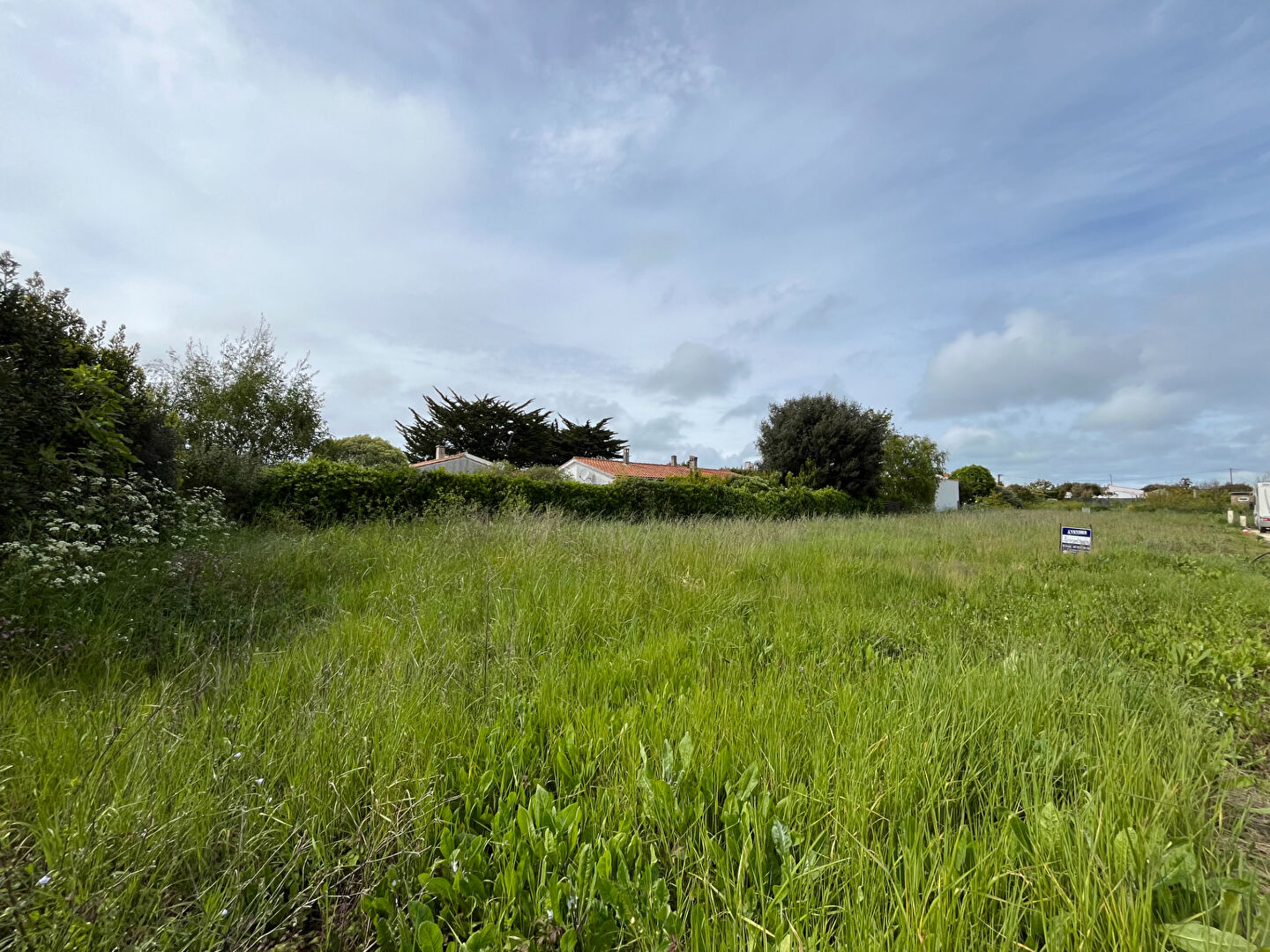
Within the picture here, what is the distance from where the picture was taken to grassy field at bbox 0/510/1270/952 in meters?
1.20

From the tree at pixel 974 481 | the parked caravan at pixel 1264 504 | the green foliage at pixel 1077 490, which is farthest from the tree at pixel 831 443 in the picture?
the green foliage at pixel 1077 490

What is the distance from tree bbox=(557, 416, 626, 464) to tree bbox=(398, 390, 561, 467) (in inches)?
54.4

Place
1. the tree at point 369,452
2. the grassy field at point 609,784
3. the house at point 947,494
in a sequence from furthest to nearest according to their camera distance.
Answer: the house at point 947,494, the tree at point 369,452, the grassy field at point 609,784

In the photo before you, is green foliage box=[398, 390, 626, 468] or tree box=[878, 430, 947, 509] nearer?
tree box=[878, 430, 947, 509]

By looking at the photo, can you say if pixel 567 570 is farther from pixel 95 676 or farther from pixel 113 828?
pixel 113 828

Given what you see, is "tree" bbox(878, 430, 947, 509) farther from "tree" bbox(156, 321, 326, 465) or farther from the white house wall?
"tree" bbox(156, 321, 326, 465)

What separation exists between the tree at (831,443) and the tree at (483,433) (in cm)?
2577

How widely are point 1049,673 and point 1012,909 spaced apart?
6.29 feet

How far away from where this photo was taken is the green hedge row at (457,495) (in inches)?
334

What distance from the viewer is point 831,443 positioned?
22.5 m

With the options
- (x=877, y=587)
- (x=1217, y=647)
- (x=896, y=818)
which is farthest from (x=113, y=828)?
(x=1217, y=647)

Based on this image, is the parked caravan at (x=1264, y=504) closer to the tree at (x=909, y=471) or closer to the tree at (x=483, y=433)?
the tree at (x=909, y=471)

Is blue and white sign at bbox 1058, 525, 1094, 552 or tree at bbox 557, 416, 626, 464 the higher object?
tree at bbox 557, 416, 626, 464

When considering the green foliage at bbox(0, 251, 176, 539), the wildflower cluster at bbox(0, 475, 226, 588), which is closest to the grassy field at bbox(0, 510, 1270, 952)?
the wildflower cluster at bbox(0, 475, 226, 588)
